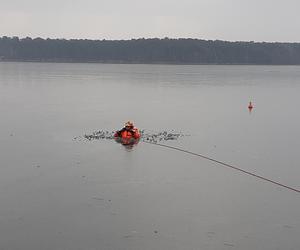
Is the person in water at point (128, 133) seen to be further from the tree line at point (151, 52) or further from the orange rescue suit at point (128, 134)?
the tree line at point (151, 52)

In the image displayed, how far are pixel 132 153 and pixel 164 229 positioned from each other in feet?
25.0

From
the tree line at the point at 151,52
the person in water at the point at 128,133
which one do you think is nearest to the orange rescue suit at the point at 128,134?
the person in water at the point at 128,133

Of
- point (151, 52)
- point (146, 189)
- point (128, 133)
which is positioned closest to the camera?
point (146, 189)

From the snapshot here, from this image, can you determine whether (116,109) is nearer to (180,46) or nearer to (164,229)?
(164,229)

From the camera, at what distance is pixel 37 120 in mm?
24641

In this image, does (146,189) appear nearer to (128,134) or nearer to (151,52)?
(128,134)

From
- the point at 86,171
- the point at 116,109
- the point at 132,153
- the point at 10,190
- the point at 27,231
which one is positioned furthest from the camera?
the point at 116,109

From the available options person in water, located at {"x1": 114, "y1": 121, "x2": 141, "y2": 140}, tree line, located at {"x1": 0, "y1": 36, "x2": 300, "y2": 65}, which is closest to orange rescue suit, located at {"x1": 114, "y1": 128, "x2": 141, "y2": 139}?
person in water, located at {"x1": 114, "y1": 121, "x2": 141, "y2": 140}

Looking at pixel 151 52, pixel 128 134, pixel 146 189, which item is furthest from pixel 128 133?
pixel 151 52

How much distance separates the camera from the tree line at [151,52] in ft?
543

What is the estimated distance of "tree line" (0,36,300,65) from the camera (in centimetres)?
16562

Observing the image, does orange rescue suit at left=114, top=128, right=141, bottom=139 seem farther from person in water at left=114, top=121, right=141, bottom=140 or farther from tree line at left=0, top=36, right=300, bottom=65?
tree line at left=0, top=36, right=300, bottom=65

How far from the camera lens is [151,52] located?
6619 inches

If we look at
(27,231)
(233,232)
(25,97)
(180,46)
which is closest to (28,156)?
(27,231)
